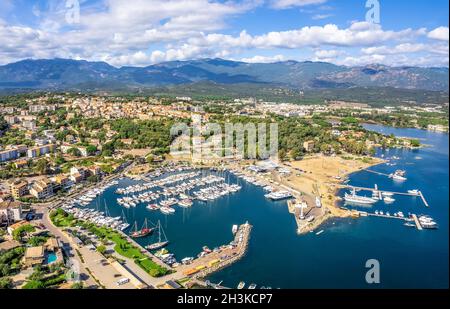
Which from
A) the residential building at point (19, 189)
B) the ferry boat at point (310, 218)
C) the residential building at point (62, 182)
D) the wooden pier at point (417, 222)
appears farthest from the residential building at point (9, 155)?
the wooden pier at point (417, 222)

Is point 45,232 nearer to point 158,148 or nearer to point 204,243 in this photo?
point 204,243

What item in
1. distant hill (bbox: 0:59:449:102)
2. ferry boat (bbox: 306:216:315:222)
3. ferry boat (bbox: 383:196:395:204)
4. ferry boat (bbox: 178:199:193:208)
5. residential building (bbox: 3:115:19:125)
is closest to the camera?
ferry boat (bbox: 306:216:315:222)

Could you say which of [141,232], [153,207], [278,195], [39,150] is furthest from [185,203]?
[39,150]

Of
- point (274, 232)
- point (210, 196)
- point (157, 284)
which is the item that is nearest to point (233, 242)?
point (274, 232)

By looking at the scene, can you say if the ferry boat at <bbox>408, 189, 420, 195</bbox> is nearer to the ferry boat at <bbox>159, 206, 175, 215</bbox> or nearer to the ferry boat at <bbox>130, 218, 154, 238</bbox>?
the ferry boat at <bbox>159, 206, 175, 215</bbox>

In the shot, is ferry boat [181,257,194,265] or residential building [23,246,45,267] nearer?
residential building [23,246,45,267]

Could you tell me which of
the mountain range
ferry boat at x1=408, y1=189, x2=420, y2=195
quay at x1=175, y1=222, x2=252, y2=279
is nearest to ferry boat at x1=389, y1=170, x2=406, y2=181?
ferry boat at x1=408, y1=189, x2=420, y2=195

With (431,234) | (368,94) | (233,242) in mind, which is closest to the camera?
(233,242)
